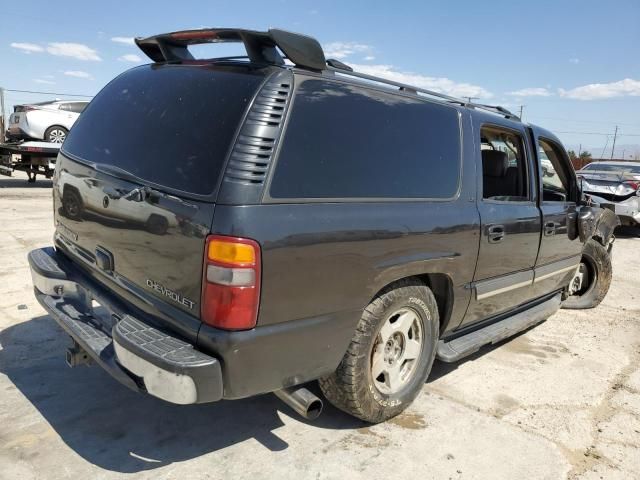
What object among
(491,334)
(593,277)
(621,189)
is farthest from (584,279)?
(621,189)

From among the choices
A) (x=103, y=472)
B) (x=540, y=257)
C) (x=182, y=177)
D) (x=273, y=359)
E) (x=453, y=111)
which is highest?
(x=453, y=111)

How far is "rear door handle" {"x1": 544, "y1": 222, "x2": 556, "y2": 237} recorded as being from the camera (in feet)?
13.8

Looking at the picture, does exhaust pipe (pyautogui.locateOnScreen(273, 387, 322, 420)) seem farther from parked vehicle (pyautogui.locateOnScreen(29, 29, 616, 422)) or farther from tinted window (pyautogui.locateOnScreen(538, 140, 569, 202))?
tinted window (pyautogui.locateOnScreen(538, 140, 569, 202))

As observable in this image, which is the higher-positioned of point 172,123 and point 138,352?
point 172,123

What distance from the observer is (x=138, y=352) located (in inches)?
87.2

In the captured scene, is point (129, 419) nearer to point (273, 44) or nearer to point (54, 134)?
point (273, 44)

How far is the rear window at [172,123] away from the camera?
7.71 feet

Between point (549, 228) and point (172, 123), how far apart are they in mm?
3137

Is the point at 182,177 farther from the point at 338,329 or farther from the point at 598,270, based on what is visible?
the point at 598,270

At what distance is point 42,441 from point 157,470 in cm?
68

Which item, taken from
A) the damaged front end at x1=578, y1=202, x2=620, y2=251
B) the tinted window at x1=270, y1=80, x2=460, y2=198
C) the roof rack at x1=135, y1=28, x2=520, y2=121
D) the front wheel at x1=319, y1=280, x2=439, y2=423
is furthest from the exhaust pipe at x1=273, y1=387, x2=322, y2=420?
the damaged front end at x1=578, y1=202, x2=620, y2=251

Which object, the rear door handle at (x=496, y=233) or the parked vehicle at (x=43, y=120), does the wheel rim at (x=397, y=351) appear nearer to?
the rear door handle at (x=496, y=233)

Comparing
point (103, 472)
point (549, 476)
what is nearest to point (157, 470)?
point (103, 472)

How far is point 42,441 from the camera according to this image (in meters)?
2.73
